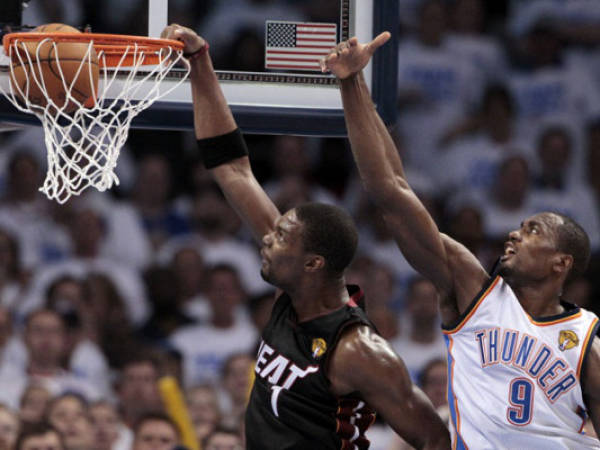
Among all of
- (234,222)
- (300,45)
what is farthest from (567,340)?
(234,222)

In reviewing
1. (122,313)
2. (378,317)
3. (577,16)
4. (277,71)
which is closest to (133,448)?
(122,313)

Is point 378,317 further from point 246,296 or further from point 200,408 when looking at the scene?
point 200,408

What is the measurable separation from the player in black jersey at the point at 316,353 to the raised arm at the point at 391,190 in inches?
8.2

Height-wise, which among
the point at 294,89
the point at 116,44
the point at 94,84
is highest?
the point at 116,44

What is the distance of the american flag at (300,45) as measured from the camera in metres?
4.16

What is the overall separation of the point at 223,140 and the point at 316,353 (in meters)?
0.94

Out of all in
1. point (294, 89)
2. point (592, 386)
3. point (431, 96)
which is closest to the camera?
point (592, 386)

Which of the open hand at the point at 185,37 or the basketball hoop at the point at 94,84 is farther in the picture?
the open hand at the point at 185,37

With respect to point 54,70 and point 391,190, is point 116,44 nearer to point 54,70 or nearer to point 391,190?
point 54,70

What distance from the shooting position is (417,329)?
254 inches

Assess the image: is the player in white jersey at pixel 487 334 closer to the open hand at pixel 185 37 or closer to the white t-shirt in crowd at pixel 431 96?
the open hand at pixel 185 37

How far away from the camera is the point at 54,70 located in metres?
3.64

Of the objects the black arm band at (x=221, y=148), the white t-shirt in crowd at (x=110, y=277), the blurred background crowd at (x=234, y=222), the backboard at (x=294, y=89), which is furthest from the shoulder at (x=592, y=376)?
the white t-shirt in crowd at (x=110, y=277)

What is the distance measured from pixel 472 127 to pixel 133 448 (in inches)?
129
